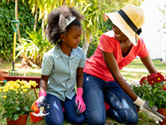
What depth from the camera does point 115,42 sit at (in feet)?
8.30

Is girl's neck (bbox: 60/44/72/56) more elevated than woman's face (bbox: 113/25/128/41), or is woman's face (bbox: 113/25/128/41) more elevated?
woman's face (bbox: 113/25/128/41)

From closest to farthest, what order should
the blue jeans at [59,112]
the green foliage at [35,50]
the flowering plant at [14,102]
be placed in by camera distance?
the flowering plant at [14,102]
the blue jeans at [59,112]
the green foliage at [35,50]

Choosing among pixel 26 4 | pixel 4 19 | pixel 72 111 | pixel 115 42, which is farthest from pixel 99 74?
pixel 26 4

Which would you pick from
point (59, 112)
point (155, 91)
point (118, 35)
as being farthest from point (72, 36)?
point (155, 91)

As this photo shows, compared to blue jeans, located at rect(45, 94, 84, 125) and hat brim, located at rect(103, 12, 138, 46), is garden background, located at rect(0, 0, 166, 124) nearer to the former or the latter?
hat brim, located at rect(103, 12, 138, 46)

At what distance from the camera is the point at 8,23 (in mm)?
7090

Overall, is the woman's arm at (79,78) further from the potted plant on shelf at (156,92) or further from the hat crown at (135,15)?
the hat crown at (135,15)

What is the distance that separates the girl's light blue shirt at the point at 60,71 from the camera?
2350 millimetres

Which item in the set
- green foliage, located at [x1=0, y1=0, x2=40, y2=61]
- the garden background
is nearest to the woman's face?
the garden background

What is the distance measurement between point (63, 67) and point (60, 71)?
0.06 meters

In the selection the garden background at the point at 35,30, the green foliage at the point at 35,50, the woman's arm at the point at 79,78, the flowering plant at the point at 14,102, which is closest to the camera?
the flowering plant at the point at 14,102

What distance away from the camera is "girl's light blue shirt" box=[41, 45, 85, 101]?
235 centimetres

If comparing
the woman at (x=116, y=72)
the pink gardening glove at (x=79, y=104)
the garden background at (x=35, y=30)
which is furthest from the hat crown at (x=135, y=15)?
the garden background at (x=35, y=30)

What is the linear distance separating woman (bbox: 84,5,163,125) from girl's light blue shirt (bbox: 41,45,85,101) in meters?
0.25
